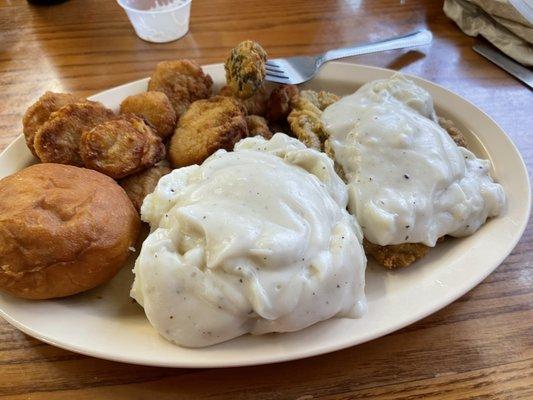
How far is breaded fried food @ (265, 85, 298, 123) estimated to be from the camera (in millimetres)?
1749

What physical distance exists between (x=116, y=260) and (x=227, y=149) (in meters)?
0.53

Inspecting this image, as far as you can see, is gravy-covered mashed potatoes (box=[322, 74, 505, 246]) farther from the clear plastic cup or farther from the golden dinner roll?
the clear plastic cup

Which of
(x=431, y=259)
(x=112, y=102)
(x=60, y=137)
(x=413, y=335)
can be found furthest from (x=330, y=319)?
(x=112, y=102)

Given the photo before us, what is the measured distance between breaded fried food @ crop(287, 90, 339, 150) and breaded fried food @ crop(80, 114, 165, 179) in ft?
1.58

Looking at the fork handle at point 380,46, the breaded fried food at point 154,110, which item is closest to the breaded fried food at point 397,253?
the breaded fried food at point 154,110

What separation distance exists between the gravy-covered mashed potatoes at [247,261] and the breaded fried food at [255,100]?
572 mm

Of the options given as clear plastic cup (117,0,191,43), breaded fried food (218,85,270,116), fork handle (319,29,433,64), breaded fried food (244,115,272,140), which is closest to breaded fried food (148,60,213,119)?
breaded fried food (218,85,270,116)

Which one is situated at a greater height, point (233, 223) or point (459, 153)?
point (233, 223)

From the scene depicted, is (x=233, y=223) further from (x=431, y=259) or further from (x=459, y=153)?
(x=459, y=153)

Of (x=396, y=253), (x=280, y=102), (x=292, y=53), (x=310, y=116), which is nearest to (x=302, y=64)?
(x=280, y=102)

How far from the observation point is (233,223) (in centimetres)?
111

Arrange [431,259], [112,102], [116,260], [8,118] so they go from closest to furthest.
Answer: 1. [116,260]
2. [431,259]
3. [112,102]
4. [8,118]

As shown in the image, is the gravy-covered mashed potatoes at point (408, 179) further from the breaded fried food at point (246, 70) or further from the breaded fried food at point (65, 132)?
the breaded fried food at point (65, 132)

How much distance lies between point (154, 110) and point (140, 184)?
28 centimetres
